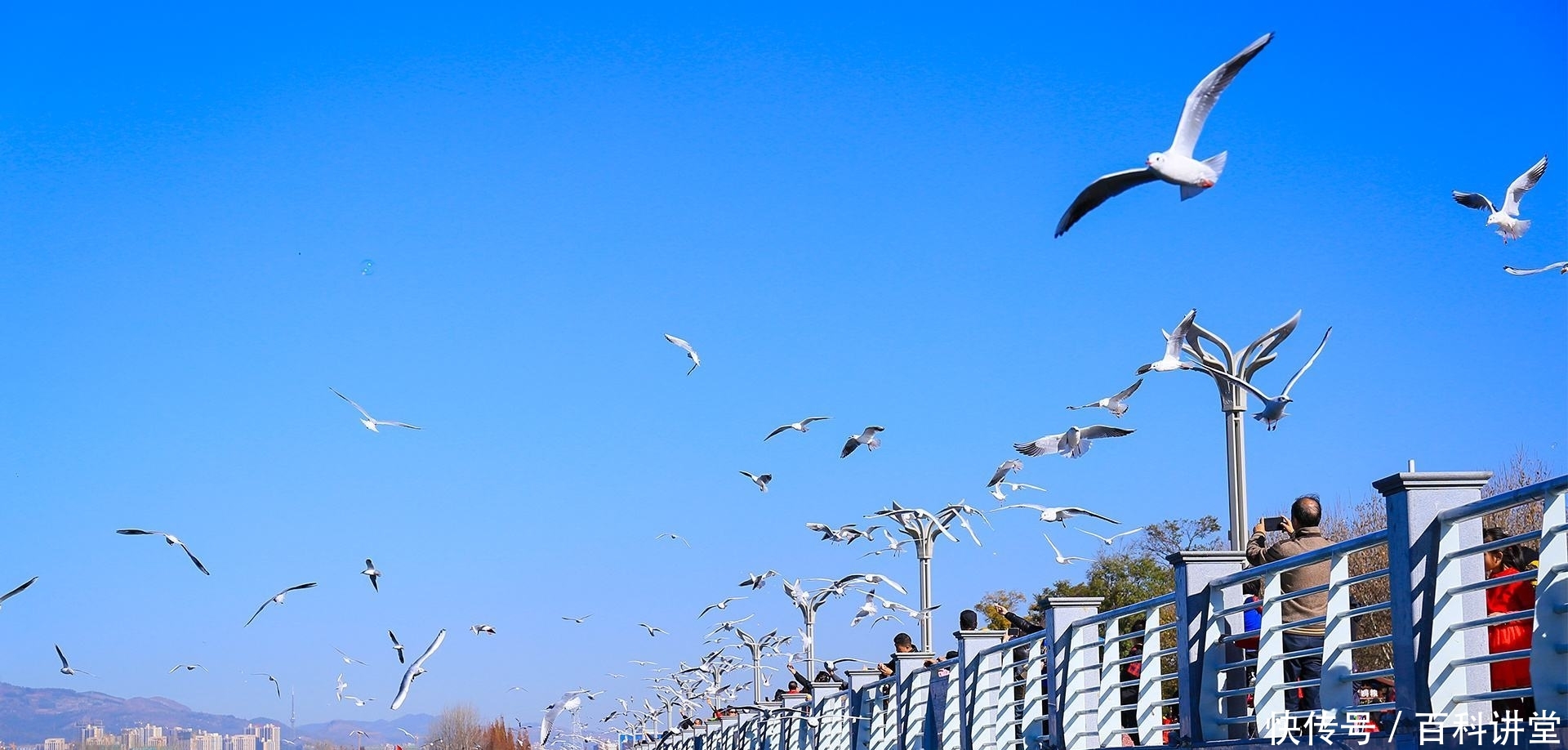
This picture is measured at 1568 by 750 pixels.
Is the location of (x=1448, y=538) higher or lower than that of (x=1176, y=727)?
higher

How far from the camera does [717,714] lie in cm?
3641

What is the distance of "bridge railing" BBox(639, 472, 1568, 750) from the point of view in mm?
6691

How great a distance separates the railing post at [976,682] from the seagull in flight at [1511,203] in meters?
5.42

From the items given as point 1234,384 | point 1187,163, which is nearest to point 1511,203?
point 1234,384

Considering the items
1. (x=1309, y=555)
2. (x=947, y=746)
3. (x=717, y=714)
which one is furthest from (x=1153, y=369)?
(x=717, y=714)

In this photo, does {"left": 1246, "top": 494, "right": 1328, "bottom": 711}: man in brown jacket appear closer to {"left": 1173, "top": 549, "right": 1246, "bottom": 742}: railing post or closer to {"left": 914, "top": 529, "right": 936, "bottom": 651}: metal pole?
{"left": 1173, "top": 549, "right": 1246, "bottom": 742}: railing post

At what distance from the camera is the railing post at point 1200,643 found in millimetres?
9867

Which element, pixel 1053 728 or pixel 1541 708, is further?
pixel 1053 728

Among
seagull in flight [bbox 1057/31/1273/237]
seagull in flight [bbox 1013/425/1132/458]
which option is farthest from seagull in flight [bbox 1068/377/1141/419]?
seagull in flight [bbox 1057/31/1273/237]

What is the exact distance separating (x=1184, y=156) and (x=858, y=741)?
14535 millimetres

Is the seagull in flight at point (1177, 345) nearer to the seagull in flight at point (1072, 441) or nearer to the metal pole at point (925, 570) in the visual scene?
the seagull in flight at point (1072, 441)

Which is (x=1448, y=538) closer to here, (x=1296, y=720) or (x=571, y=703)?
(x=1296, y=720)

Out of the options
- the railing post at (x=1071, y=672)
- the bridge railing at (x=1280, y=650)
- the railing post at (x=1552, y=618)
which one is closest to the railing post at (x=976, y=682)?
the bridge railing at (x=1280, y=650)

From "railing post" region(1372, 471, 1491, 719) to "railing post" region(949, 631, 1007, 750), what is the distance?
772 cm
